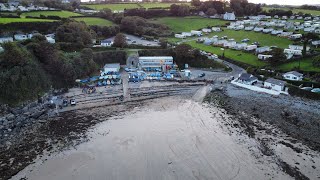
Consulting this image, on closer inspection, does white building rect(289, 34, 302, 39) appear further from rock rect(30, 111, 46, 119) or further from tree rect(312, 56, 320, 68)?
rock rect(30, 111, 46, 119)

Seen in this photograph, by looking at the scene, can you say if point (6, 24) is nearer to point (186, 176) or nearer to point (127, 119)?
point (127, 119)

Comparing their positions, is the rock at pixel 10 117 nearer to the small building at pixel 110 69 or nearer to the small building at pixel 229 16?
the small building at pixel 110 69

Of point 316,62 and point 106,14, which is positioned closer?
point 316,62

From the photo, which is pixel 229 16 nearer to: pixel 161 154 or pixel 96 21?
pixel 96 21

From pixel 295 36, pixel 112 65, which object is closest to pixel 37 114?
pixel 112 65

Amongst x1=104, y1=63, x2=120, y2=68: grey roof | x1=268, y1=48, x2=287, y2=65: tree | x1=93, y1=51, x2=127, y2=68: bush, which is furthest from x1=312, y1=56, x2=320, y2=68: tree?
x1=93, y1=51, x2=127, y2=68: bush

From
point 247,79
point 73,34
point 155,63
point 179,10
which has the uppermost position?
point 179,10

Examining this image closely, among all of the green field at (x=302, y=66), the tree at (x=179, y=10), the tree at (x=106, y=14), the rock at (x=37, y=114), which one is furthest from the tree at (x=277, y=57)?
the tree at (x=106, y=14)
